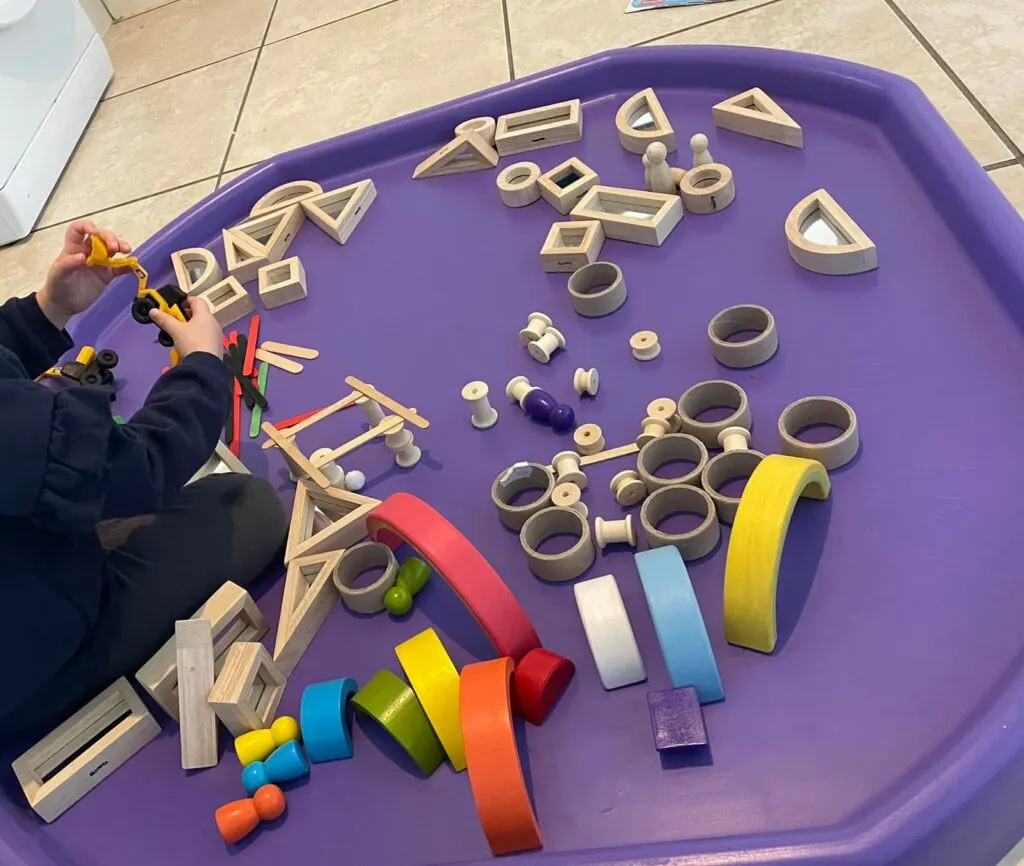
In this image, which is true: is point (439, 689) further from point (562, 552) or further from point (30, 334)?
point (30, 334)

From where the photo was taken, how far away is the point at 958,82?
1.18 metres

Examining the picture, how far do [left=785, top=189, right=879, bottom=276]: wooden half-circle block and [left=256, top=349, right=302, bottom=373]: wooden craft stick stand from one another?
55 cm

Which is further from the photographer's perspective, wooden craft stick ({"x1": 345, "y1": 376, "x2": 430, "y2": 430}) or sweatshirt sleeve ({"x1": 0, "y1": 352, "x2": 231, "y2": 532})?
wooden craft stick ({"x1": 345, "y1": 376, "x2": 430, "y2": 430})

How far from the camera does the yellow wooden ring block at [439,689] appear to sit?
653mm

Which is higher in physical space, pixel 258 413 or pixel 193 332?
pixel 193 332

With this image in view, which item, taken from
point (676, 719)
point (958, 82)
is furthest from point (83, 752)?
point (958, 82)

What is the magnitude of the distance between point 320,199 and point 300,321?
21 centimetres

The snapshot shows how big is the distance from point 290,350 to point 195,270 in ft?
0.85

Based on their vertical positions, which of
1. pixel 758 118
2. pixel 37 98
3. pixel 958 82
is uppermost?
pixel 37 98

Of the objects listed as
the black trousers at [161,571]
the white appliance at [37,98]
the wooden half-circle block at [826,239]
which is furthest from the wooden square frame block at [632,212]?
the white appliance at [37,98]

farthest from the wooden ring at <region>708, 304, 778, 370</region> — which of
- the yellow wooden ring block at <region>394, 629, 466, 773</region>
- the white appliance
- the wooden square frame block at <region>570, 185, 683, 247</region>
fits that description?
the white appliance

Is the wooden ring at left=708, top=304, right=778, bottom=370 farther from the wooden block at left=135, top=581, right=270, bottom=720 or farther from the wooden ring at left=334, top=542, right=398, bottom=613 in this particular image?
the wooden block at left=135, top=581, right=270, bottom=720

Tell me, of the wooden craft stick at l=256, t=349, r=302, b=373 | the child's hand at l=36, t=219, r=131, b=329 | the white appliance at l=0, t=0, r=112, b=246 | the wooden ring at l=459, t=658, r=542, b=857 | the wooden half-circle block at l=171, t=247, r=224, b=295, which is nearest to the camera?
the wooden ring at l=459, t=658, r=542, b=857

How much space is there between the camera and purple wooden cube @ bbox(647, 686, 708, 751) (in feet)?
1.99
